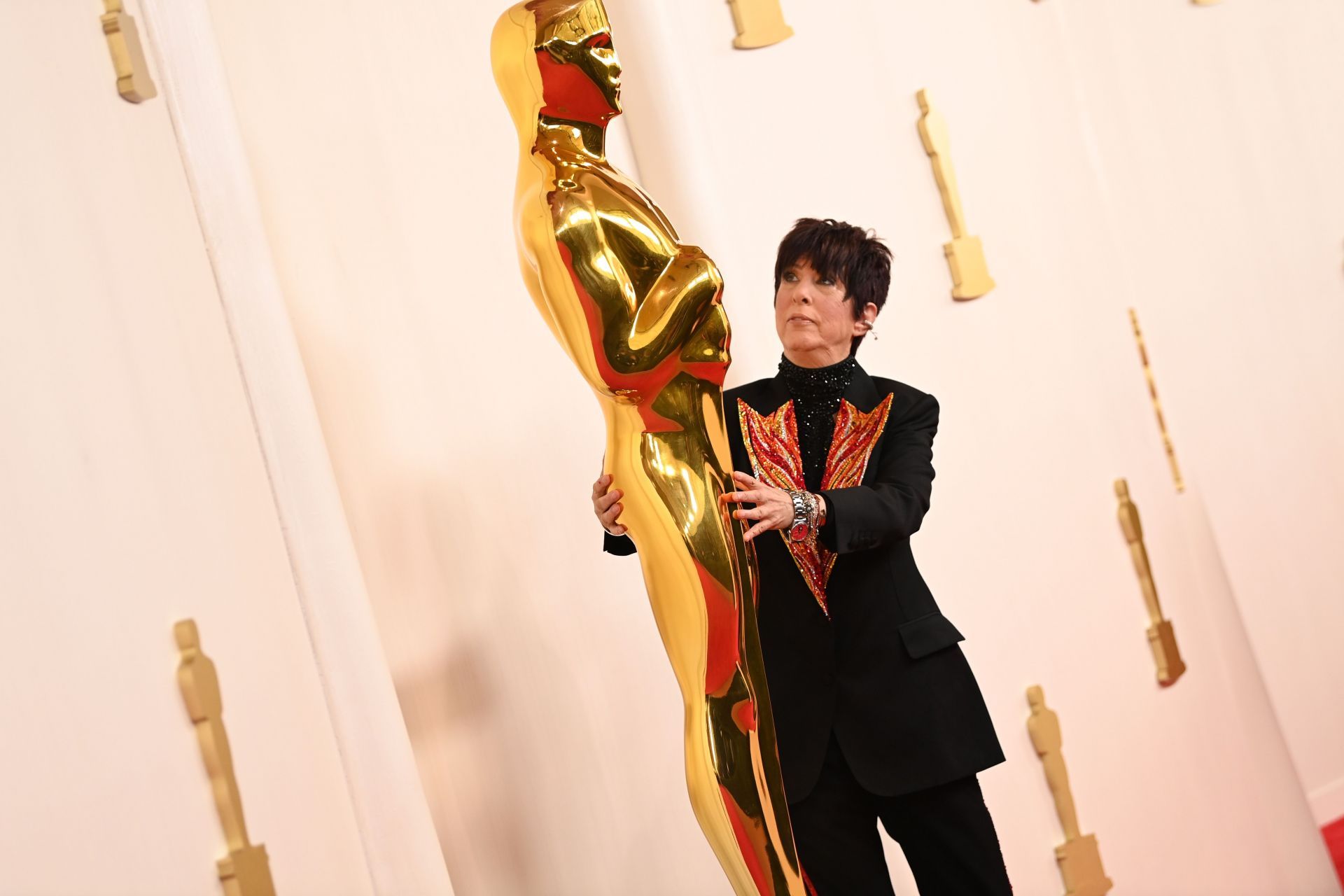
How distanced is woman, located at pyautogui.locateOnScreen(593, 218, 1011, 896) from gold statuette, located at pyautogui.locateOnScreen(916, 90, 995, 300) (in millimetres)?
910

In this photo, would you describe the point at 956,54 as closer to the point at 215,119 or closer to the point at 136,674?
the point at 215,119

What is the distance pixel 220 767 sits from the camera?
1.43 m

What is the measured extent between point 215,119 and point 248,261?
18 cm

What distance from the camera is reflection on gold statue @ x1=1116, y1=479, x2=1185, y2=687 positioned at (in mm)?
2561

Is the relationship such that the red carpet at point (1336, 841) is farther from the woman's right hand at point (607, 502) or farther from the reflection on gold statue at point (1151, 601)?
the woman's right hand at point (607, 502)

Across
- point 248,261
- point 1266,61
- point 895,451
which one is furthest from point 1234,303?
point 248,261

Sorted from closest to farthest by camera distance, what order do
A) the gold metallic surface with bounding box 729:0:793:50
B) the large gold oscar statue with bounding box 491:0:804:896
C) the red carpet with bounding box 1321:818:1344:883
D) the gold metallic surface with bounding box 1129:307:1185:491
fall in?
the large gold oscar statue with bounding box 491:0:804:896, the gold metallic surface with bounding box 729:0:793:50, the gold metallic surface with bounding box 1129:307:1185:491, the red carpet with bounding box 1321:818:1344:883

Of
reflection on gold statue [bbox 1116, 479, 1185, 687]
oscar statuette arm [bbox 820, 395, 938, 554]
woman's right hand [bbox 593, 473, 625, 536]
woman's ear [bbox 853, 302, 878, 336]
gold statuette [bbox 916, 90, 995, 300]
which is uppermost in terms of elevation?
gold statuette [bbox 916, 90, 995, 300]

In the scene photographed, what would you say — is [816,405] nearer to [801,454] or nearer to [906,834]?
[801,454]

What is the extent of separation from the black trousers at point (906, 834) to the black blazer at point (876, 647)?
0.03m

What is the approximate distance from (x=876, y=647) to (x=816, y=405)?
290 mm

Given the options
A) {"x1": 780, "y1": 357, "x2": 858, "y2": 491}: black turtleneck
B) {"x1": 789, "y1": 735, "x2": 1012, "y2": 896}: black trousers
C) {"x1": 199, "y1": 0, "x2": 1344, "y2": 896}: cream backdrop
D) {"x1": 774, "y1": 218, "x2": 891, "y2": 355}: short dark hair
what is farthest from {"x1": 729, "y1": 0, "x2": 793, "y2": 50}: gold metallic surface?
{"x1": 789, "y1": 735, "x2": 1012, "y2": 896}: black trousers

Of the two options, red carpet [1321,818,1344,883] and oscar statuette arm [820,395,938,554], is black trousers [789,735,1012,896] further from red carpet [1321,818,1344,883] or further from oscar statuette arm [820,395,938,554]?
red carpet [1321,818,1344,883]

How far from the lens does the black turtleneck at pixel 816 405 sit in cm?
152
